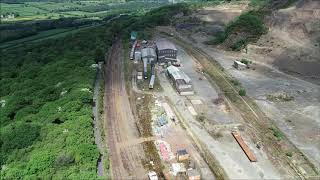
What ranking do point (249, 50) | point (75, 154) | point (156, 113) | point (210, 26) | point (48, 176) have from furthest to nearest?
point (210, 26) → point (249, 50) → point (156, 113) → point (75, 154) → point (48, 176)

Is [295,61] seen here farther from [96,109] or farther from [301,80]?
[96,109]

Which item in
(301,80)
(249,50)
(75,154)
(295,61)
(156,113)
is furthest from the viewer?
(249,50)

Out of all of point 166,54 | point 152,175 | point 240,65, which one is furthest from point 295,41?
point 152,175

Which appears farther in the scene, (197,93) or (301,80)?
(301,80)

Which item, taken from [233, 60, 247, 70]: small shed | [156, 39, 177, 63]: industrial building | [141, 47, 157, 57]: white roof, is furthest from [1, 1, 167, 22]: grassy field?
[233, 60, 247, 70]: small shed

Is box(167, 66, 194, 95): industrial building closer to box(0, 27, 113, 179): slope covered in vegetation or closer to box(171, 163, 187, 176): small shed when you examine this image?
box(0, 27, 113, 179): slope covered in vegetation

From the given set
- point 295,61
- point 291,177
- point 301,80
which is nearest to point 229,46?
point 295,61

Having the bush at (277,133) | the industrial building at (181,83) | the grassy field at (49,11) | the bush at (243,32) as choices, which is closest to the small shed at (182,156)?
the bush at (277,133)
